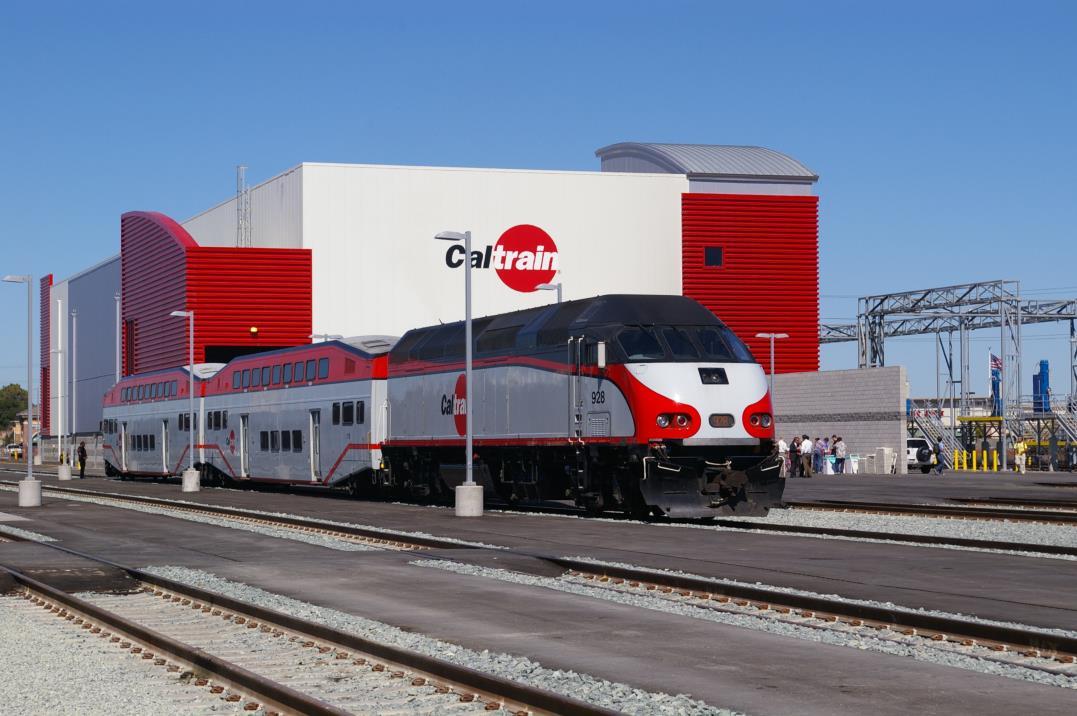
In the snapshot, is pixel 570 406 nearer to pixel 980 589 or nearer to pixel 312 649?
pixel 980 589

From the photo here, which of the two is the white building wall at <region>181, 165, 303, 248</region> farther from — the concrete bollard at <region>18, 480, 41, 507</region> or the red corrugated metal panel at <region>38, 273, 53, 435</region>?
the red corrugated metal panel at <region>38, 273, 53, 435</region>

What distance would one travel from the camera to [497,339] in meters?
30.6

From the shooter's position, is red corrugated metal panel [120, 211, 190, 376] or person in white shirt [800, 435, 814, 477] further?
red corrugated metal panel [120, 211, 190, 376]

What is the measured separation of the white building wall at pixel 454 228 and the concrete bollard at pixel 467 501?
43985 mm

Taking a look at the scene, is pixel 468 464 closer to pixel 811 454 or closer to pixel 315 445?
pixel 315 445

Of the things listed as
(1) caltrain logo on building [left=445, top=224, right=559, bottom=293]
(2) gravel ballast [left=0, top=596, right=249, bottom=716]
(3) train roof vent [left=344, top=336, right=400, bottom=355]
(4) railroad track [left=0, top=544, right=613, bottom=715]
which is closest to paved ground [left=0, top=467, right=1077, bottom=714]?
(4) railroad track [left=0, top=544, right=613, bottom=715]

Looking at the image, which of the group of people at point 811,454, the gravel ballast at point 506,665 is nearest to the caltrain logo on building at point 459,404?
the gravel ballast at point 506,665

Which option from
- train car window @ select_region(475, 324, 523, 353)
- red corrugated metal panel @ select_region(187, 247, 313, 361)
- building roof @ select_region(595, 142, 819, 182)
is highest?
building roof @ select_region(595, 142, 819, 182)

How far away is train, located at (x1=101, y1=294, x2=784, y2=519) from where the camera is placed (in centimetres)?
2508

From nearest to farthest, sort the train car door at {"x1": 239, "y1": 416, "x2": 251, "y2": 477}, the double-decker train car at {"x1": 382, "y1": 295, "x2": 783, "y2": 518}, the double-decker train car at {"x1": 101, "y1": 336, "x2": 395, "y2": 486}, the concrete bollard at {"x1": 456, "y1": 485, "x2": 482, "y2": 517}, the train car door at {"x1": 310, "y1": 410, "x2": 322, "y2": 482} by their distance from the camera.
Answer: the double-decker train car at {"x1": 382, "y1": 295, "x2": 783, "y2": 518} < the concrete bollard at {"x1": 456, "y1": 485, "x2": 482, "y2": 517} < the double-decker train car at {"x1": 101, "y1": 336, "x2": 395, "y2": 486} < the train car door at {"x1": 310, "y1": 410, "x2": 322, "y2": 482} < the train car door at {"x1": 239, "y1": 416, "x2": 251, "y2": 477}

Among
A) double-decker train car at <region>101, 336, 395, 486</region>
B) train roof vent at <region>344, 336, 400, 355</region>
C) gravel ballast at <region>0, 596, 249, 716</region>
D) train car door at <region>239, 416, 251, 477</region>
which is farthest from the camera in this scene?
train car door at <region>239, 416, 251, 477</region>

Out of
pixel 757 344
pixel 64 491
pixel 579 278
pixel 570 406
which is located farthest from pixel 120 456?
pixel 570 406

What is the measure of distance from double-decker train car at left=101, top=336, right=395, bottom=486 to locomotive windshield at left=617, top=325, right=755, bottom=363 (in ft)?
38.4

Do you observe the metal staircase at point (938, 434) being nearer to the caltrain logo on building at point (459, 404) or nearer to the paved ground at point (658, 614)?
the caltrain logo on building at point (459, 404)
